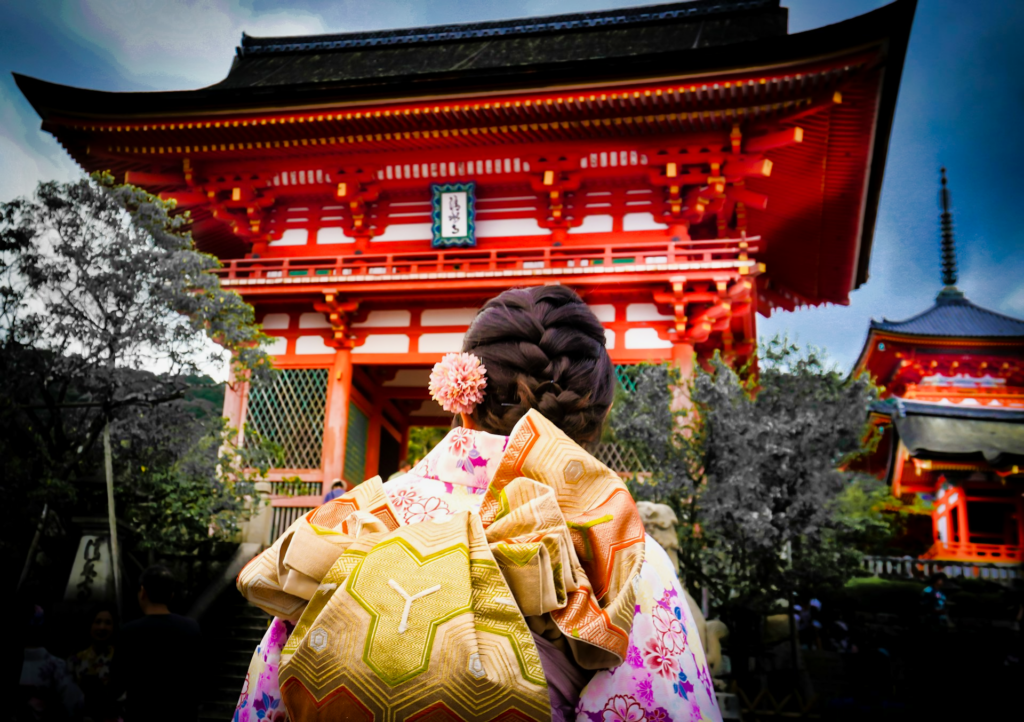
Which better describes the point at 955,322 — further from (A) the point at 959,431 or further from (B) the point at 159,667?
(B) the point at 159,667

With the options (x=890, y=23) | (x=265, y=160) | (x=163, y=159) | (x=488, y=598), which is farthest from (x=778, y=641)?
(x=163, y=159)

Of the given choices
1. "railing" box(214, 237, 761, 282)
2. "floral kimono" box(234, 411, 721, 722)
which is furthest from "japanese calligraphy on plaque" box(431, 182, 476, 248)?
"floral kimono" box(234, 411, 721, 722)

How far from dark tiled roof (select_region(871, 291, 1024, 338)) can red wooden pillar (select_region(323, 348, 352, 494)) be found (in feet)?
48.1

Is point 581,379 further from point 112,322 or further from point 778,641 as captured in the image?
point 778,641

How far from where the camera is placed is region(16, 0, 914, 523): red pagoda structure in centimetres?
942

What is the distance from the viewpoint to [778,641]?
28.4 feet

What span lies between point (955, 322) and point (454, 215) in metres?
16.5

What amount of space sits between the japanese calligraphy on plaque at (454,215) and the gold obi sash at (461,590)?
9.68 meters

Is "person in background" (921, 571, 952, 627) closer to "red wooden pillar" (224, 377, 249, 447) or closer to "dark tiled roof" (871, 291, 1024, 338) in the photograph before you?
"dark tiled roof" (871, 291, 1024, 338)

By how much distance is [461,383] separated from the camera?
1381 mm

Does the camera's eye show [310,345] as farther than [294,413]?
Yes

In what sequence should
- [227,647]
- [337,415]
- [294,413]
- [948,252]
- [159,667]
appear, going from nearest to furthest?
1. [159,667]
2. [227,647]
3. [337,415]
4. [294,413]
5. [948,252]

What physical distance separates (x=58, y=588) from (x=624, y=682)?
7.19 m

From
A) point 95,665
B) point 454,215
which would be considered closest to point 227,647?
point 95,665
